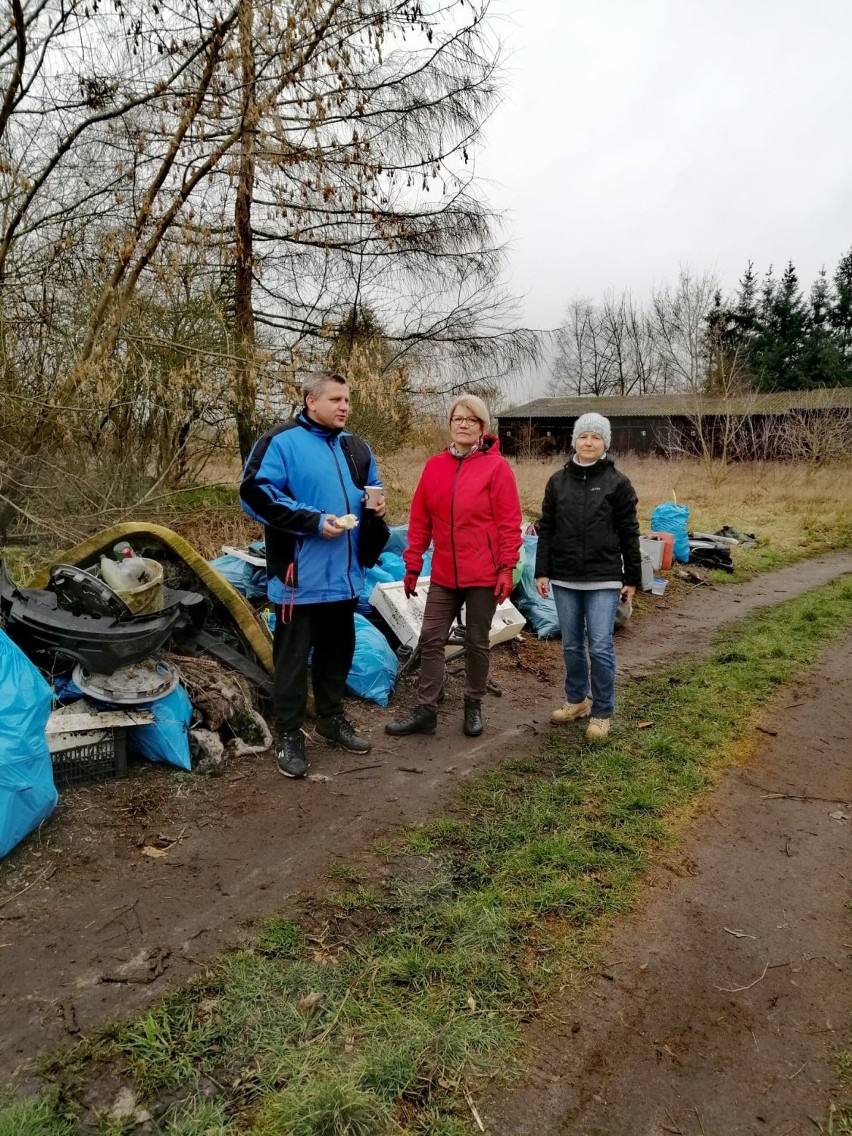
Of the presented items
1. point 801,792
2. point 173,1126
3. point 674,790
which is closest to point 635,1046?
point 173,1126

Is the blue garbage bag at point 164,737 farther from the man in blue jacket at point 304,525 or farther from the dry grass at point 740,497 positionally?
the dry grass at point 740,497

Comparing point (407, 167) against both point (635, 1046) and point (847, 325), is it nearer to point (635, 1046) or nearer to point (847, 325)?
point (635, 1046)

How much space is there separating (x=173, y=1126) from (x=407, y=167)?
8.85 meters

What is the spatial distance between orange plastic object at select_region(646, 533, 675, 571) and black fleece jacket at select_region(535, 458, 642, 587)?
5.37m

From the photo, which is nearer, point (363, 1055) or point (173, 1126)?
point (173, 1126)

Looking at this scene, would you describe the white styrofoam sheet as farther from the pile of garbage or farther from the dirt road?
the dirt road

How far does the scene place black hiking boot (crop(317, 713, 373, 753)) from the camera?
150 inches

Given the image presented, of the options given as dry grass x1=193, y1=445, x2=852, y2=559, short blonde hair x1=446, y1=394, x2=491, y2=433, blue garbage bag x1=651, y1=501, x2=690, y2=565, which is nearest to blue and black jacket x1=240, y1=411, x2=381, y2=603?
short blonde hair x1=446, y1=394, x2=491, y2=433

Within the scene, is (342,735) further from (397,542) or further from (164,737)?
(397,542)

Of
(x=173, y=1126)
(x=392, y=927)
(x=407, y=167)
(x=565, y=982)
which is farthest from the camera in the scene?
(x=407, y=167)

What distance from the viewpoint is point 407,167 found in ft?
26.8

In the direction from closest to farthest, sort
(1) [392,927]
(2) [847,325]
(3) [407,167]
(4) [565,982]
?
1. (4) [565,982]
2. (1) [392,927]
3. (3) [407,167]
4. (2) [847,325]

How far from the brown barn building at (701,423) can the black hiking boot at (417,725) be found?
1839cm

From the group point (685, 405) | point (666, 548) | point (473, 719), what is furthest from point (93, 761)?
point (685, 405)
